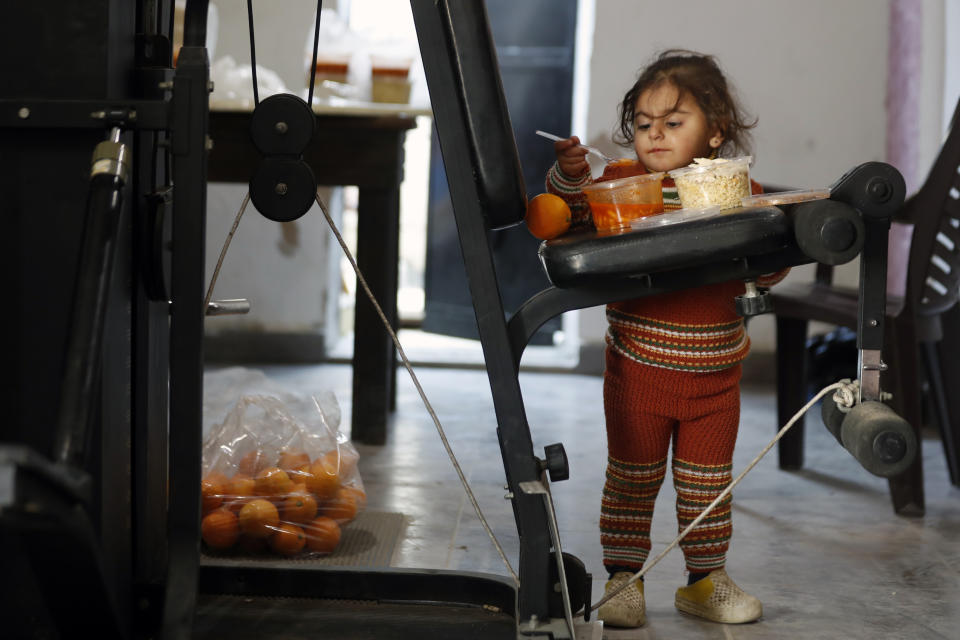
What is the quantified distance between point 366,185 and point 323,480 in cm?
106

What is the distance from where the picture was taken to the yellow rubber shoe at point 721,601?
162 centimetres

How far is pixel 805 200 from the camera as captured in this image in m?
1.32

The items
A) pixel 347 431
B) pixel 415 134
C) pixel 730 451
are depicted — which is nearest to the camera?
pixel 730 451

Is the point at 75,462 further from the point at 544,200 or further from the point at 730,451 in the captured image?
the point at 730,451

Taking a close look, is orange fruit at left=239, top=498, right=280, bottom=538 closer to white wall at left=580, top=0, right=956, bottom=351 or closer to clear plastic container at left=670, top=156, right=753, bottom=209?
clear plastic container at left=670, top=156, right=753, bottom=209

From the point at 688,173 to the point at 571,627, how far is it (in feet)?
1.98

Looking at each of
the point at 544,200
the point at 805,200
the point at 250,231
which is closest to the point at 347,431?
the point at 250,231

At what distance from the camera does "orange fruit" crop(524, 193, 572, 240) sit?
1.40m

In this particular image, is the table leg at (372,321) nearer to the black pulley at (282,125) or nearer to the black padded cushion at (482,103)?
the black pulley at (282,125)

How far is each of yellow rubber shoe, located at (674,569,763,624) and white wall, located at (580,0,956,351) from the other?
2.53 metres

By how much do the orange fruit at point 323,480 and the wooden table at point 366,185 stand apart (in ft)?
2.73

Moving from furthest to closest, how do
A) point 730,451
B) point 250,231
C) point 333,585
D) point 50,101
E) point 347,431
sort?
point 250,231 → point 347,431 → point 730,451 → point 333,585 → point 50,101

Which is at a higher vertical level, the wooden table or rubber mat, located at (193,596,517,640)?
the wooden table

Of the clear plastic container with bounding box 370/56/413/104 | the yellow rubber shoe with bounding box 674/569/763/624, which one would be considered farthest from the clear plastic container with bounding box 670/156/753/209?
the clear plastic container with bounding box 370/56/413/104
